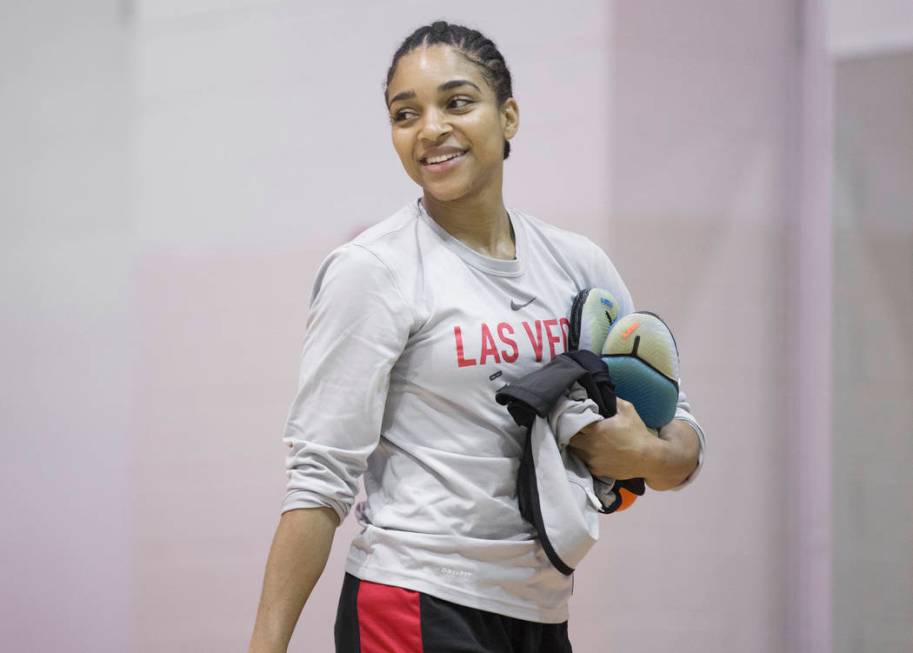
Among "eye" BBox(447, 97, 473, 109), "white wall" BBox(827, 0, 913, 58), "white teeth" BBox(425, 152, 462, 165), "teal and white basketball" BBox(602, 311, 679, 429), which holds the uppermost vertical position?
"white wall" BBox(827, 0, 913, 58)

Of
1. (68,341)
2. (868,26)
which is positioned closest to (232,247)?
(68,341)

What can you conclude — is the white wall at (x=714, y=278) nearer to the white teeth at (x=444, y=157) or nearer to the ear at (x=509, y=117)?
the ear at (x=509, y=117)

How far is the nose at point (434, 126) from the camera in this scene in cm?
133

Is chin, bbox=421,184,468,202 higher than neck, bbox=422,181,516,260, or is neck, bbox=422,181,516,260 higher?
chin, bbox=421,184,468,202

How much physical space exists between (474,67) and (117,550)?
137 cm

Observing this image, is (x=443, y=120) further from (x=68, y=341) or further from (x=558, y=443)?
(x=68, y=341)

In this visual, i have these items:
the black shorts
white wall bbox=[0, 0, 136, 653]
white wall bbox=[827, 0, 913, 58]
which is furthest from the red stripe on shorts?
white wall bbox=[827, 0, 913, 58]

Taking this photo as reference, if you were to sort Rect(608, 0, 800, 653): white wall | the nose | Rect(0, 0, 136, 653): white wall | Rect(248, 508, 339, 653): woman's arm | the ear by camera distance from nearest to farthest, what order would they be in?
Rect(248, 508, 339, 653): woman's arm → the nose → the ear → Rect(0, 0, 136, 653): white wall → Rect(608, 0, 800, 653): white wall

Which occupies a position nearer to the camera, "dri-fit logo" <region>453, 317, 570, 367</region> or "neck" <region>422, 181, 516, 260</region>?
"dri-fit logo" <region>453, 317, 570, 367</region>

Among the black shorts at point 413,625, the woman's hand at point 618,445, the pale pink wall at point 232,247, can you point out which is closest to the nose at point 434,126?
the woman's hand at point 618,445

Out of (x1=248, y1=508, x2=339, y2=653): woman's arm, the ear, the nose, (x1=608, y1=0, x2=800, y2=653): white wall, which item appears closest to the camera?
(x1=248, y1=508, x2=339, y2=653): woman's arm

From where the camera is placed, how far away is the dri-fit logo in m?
1.27

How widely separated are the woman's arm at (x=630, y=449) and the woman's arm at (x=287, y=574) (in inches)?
12.6

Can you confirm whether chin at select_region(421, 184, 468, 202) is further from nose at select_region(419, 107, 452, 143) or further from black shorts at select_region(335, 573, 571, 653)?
black shorts at select_region(335, 573, 571, 653)
